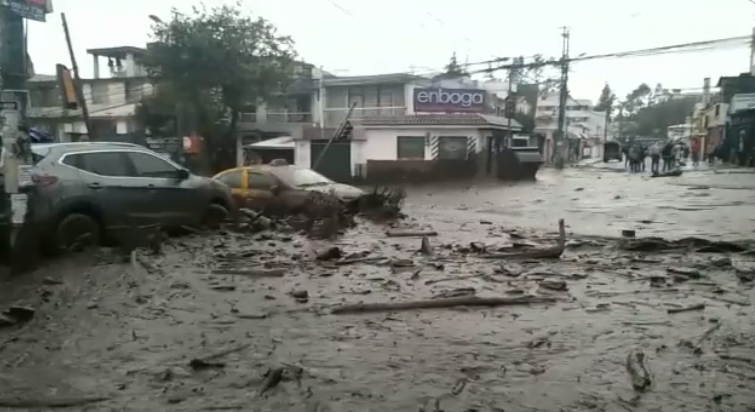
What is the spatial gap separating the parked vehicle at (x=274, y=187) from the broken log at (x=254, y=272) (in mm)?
5820

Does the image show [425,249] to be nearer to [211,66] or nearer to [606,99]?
[211,66]

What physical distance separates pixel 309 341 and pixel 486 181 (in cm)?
2983

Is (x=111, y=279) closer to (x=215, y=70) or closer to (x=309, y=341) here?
(x=309, y=341)

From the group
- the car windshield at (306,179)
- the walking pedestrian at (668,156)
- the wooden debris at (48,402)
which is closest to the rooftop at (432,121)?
the walking pedestrian at (668,156)

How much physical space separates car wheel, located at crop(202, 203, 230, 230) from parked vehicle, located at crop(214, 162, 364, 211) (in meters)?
2.29

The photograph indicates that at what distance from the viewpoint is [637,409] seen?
446 cm

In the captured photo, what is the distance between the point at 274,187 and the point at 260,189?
0.34 metres

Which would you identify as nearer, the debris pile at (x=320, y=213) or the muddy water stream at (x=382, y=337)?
the muddy water stream at (x=382, y=337)

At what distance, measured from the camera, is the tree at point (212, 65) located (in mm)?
37031

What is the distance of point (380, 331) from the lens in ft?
21.0

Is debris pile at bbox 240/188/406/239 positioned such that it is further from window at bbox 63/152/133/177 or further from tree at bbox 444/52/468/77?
tree at bbox 444/52/468/77

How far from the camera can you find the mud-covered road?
187 inches

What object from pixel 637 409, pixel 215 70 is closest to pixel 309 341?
pixel 637 409

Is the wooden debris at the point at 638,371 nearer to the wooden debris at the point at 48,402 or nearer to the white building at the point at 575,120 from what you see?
the wooden debris at the point at 48,402
